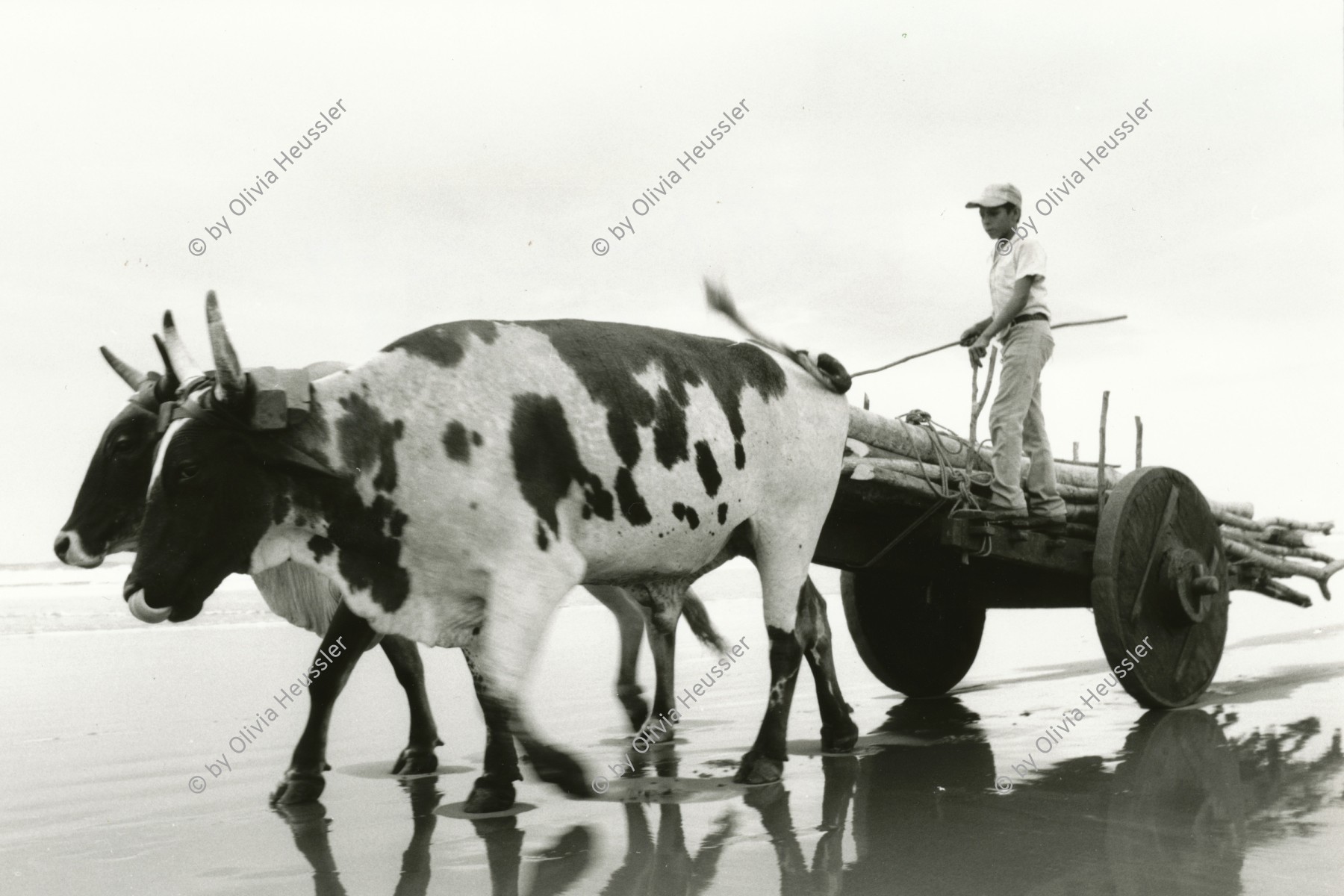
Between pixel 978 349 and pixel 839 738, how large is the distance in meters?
1.99

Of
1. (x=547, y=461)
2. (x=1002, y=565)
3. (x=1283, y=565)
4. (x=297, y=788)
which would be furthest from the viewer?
(x=1283, y=565)

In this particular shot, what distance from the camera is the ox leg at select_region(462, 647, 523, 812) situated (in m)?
4.61

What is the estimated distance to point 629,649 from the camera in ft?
22.9

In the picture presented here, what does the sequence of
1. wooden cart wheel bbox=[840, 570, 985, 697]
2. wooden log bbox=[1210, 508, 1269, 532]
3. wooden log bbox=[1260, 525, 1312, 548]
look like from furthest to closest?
wooden log bbox=[1260, 525, 1312, 548]
wooden log bbox=[1210, 508, 1269, 532]
wooden cart wheel bbox=[840, 570, 985, 697]

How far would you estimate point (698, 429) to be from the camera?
16.5 feet

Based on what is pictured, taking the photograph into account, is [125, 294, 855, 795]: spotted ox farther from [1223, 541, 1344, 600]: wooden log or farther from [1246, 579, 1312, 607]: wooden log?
[1246, 579, 1312, 607]: wooden log

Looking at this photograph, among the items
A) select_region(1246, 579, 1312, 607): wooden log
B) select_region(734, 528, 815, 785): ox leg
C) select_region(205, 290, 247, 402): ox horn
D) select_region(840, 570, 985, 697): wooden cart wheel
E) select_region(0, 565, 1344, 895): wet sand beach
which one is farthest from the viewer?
select_region(1246, 579, 1312, 607): wooden log

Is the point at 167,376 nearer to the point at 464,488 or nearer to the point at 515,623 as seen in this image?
the point at 464,488

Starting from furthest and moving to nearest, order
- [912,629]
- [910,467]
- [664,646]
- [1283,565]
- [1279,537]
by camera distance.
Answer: [1279,537] → [1283,565] → [912,629] → [664,646] → [910,467]

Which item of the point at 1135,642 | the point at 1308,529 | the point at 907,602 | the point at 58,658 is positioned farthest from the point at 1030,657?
the point at 58,658

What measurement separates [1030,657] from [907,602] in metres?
3.35

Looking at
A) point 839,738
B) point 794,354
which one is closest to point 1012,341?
point 794,354

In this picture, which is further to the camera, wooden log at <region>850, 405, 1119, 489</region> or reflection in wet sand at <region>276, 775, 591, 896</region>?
wooden log at <region>850, 405, 1119, 489</region>

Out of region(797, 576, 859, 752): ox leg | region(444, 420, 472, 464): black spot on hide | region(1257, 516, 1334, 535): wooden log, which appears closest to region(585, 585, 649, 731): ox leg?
region(797, 576, 859, 752): ox leg
